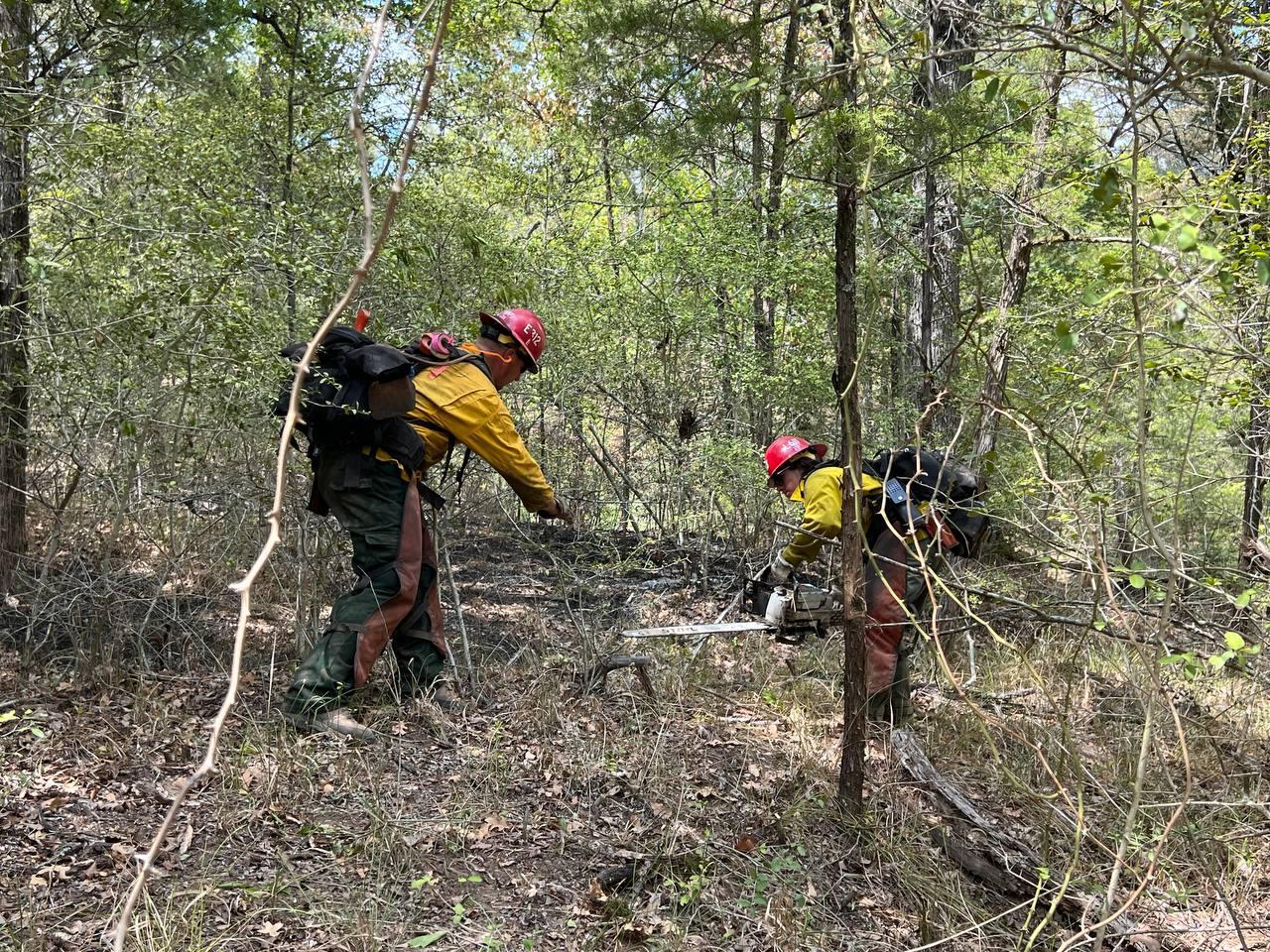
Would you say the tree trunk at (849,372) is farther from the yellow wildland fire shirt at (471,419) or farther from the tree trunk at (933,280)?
the tree trunk at (933,280)

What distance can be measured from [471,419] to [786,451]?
6.90ft

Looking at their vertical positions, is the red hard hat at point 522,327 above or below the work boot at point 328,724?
above

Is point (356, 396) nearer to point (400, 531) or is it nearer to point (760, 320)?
point (400, 531)

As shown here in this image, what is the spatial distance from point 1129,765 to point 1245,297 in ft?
8.66

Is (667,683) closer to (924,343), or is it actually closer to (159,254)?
(159,254)

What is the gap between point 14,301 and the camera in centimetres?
484

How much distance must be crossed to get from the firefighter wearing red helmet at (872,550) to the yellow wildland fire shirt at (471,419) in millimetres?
1603

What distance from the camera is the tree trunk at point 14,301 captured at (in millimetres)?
4633

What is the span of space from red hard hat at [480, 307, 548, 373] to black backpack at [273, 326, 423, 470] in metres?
0.71

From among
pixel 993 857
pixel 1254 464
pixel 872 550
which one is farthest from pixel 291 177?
pixel 1254 464

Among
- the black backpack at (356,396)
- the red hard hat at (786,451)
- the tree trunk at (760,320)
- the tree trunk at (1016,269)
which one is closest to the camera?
the black backpack at (356,396)

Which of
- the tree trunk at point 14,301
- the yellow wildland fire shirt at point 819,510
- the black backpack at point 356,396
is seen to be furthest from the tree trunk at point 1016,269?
the tree trunk at point 14,301

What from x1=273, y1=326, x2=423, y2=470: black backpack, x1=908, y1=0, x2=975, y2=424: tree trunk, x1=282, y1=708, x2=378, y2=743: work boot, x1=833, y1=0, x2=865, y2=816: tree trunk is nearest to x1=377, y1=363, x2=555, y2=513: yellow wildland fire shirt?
x1=273, y1=326, x2=423, y2=470: black backpack

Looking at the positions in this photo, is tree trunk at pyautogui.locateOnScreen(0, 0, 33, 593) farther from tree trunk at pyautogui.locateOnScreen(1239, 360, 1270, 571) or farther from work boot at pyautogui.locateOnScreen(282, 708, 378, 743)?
tree trunk at pyautogui.locateOnScreen(1239, 360, 1270, 571)
